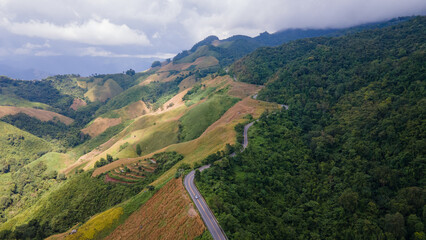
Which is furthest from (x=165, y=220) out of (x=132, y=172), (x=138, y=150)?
(x=138, y=150)

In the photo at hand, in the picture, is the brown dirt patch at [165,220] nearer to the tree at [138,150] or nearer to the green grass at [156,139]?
the tree at [138,150]

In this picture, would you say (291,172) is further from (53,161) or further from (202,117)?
(53,161)

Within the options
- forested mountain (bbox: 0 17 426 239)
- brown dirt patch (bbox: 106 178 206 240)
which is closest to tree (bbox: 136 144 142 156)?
forested mountain (bbox: 0 17 426 239)

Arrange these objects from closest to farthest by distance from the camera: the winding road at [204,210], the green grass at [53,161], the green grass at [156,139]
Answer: the winding road at [204,210] → the green grass at [156,139] → the green grass at [53,161]

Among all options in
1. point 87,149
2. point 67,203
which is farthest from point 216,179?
point 87,149

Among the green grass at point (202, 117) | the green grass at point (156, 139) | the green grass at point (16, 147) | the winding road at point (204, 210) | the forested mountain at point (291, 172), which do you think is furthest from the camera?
the green grass at point (16, 147)

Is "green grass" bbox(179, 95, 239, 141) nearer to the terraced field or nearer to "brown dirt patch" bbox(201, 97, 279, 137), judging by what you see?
"brown dirt patch" bbox(201, 97, 279, 137)

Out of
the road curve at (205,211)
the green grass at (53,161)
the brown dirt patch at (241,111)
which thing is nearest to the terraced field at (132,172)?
the road curve at (205,211)

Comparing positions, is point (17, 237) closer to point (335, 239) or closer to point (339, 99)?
point (335, 239)
